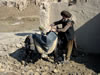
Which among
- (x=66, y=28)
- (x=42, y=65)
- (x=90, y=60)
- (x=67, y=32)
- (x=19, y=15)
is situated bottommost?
(x=19, y=15)

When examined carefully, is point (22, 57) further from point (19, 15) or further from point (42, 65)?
point (19, 15)

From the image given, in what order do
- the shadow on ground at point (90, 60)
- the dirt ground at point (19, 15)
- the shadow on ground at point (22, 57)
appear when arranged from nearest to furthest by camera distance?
the shadow on ground at point (90, 60)
the shadow on ground at point (22, 57)
the dirt ground at point (19, 15)

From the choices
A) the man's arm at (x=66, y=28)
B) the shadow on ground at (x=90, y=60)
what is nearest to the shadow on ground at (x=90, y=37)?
the shadow on ground at (x=90, y=60)

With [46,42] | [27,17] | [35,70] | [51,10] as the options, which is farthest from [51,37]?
[27,17]

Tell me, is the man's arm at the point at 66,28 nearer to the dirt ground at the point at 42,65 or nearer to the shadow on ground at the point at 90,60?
the dirt ground at the point at 42,65

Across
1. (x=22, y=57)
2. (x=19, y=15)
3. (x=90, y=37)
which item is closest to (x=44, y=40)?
(x=22, y=57)

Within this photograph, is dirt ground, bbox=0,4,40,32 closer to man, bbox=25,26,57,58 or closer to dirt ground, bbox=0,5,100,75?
dirt ground, bbox=0,5,100,75

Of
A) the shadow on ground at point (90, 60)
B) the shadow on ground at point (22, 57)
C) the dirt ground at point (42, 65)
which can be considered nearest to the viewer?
the dirt ground at point (42, 65)

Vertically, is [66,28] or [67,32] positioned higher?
[66,28]

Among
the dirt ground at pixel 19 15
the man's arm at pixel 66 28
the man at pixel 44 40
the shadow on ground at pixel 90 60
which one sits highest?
the man's arm at pixel 66 28

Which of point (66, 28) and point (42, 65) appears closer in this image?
point (66, 28)

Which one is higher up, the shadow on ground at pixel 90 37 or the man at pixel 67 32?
the man at pixel 67 32

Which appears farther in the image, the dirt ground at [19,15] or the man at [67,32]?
the dirt ground at [19,15]

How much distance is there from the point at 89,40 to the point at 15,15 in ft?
46.9
